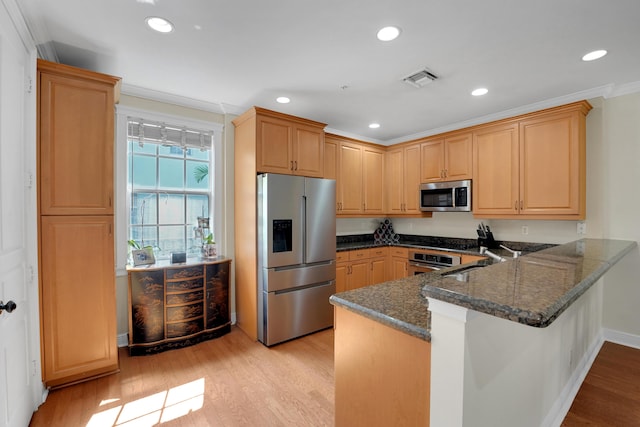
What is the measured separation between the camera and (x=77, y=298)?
2295 mm

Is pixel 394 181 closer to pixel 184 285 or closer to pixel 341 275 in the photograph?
pixel 341 275

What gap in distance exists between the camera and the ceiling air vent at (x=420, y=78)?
8.36ft

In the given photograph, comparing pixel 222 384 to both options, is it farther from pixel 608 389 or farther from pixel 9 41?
pixel 608 389

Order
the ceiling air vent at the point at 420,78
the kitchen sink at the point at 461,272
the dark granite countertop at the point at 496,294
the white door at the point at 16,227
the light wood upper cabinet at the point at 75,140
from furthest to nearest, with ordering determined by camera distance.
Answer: the ceiling air vent at the point at 420,78
the light wood upper cabinet at the point at 75,140
the white door at the point at 16,227
the kitchen sink at the point at 461,272
the dark granite countertop at the point at 496,294

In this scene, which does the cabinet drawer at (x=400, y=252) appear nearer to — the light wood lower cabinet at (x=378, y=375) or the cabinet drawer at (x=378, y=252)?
the cabinet drawer at (x=378, y=252)

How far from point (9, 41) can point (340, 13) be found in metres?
1.89

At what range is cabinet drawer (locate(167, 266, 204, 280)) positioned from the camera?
9.54ft

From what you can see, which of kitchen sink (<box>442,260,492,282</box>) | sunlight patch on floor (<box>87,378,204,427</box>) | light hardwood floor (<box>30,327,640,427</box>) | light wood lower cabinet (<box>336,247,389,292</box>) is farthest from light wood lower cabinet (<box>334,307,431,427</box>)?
light wood lower cabinet (<box>336,247,389,292</box>)

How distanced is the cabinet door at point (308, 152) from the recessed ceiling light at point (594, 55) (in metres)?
2.52

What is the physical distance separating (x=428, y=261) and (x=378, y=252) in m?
0.72

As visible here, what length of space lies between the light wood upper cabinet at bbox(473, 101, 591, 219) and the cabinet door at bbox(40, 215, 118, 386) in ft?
13.2

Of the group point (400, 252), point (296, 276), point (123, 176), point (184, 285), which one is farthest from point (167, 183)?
point (400, 252)

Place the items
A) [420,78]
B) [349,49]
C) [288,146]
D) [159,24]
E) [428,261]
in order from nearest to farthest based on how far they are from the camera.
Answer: [159,24] → [349,49] → [420,78] → [288,146] → [428,261]

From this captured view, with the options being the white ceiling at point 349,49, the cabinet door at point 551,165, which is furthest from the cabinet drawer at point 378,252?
the white ceiling at point 349,49
